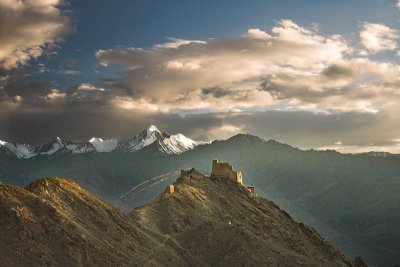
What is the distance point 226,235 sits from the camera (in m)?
160

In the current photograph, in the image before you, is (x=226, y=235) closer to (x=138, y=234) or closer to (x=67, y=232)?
(x=138, y=234)

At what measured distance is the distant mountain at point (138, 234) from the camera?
11875 cm

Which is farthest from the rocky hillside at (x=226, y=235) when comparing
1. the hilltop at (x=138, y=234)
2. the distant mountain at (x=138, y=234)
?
the hilltop at (x=138, y=234)

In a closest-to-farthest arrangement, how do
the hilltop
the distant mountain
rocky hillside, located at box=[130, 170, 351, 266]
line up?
the distant mountain → the hilltop → rocky hillside, located at box=[130, 170, 351, 266]

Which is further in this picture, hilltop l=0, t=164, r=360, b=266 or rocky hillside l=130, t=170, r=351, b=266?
rocky hillside l=130, t=170, r=351, b=266

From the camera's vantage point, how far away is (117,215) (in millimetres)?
150250

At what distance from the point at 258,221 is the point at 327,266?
32.3m

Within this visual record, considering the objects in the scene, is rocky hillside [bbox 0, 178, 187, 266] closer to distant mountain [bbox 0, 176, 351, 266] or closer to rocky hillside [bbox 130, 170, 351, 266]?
distant mountain [bbox 0, 176, 351, 266]

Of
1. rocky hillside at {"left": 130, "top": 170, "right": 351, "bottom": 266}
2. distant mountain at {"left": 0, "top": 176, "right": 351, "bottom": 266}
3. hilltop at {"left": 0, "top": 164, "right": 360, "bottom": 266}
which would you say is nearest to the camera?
distant mountain at {"left": 0, "top": 176, "right": 351, "bottom": 266}

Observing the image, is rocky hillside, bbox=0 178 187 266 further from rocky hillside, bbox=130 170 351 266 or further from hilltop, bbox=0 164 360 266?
rocky hillside, bbox=130 170 351 266

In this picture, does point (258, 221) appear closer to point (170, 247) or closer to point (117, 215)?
point (170, 247)

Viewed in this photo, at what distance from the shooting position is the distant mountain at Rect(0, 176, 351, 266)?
11875 centimetres

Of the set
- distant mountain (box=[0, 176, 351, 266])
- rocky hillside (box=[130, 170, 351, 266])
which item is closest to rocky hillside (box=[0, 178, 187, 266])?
distant mountain (box=[0, 176, 351, 266])

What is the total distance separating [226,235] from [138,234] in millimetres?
26243
